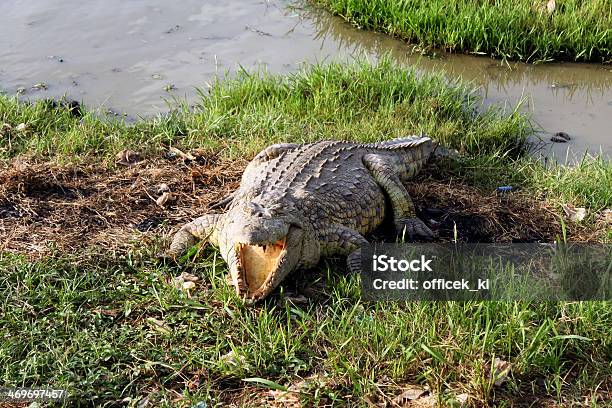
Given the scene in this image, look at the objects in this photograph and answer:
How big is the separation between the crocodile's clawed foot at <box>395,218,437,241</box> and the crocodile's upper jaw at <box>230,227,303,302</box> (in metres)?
0.91

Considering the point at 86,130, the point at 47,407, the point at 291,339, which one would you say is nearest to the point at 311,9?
the point at 86,130

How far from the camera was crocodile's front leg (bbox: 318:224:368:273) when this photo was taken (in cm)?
420

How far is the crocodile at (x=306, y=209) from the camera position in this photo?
3811 mm

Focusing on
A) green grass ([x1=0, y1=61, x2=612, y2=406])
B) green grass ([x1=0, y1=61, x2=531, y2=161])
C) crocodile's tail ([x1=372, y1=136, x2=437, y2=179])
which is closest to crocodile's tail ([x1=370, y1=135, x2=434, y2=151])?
crocodile's tail ([x1=372, y1=136, x2=437, y2=179])

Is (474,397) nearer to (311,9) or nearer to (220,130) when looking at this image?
(220,130)

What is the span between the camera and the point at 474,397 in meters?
3.16

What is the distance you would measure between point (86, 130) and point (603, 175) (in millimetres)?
4050

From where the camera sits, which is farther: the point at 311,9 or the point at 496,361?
the point at 311,9

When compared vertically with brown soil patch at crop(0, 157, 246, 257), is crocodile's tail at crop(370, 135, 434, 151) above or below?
above

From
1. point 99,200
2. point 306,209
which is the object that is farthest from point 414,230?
point 99,200

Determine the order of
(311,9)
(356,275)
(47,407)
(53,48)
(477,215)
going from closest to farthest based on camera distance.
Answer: (47,407) < (356,275) < (477,215) < (53,48) < (311,9)

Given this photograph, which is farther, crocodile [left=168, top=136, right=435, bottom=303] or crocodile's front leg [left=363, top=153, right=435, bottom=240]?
crocodile's front leg [left=363, top=153, right=435, bottom=240]

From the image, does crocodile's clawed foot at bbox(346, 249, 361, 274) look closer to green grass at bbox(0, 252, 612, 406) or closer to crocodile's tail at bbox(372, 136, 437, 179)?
green grass at bbox(0, 252, 612, 406)

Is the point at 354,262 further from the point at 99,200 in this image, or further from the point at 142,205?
the point at 99,200
